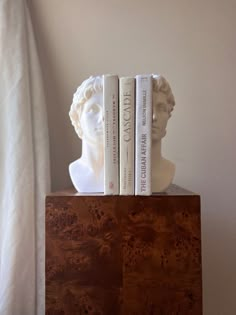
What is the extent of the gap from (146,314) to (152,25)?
0.99 meters

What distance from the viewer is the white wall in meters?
1.22

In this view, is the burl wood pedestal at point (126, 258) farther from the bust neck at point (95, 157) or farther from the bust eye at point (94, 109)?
the bust eye at point (94, 109)

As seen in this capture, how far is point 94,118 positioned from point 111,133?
0.09 metres

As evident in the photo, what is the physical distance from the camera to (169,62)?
1225 millimetres

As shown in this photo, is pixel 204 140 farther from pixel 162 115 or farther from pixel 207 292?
pixel 207 292

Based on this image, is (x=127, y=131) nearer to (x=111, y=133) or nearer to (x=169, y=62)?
(x=111, y=133)

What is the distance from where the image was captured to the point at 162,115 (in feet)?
2.70

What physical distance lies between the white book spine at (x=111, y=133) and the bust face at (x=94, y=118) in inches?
2.3

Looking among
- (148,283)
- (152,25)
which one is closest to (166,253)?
(148,283)

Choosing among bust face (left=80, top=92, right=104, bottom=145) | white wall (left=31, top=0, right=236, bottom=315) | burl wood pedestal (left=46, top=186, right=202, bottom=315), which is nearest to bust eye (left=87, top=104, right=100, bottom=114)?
bust face (left=80, top=92, right=104, bottom=145)

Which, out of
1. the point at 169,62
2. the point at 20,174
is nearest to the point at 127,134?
the point at 20,174

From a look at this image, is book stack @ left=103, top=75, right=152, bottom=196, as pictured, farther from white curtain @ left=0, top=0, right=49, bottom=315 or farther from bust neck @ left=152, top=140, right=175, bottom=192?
white curtain @ left=0, top=0, right=49, bottom=315

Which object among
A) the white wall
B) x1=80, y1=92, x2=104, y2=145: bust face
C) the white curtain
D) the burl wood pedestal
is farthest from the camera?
the white wall

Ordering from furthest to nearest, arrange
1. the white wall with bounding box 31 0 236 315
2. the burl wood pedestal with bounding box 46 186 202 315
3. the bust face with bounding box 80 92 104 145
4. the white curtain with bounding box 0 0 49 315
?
the white wall with bounding box 31 0 236 315
the white curtain with bounding box 0 0 49 315
the bust face with bounding box 80 92 104 145
the burl wood pedestal with bounding box 46 186 202 315
